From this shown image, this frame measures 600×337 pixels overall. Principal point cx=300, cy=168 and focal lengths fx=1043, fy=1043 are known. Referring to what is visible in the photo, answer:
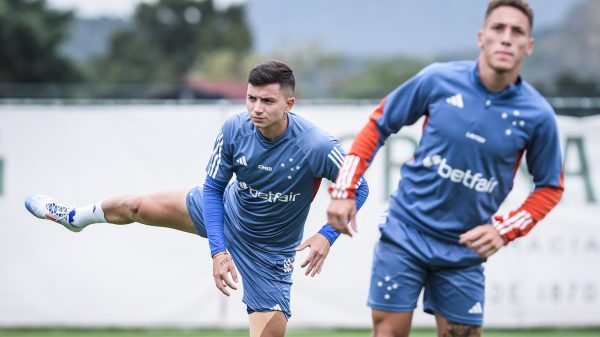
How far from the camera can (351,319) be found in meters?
12.1

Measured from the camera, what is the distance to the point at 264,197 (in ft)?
23.7

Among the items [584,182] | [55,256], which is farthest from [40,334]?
[584,182]

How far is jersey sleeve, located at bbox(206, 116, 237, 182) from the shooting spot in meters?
7.06

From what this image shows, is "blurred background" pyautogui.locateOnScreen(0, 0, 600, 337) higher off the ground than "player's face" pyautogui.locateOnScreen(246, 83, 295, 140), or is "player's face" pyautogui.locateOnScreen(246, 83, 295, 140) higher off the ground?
"player's face" pyautogui.locateOnScreen(246, 83, 295, 140)

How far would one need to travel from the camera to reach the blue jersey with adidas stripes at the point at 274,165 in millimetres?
7043

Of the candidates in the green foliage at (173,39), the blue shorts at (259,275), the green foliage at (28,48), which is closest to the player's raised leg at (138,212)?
the blue shorts at (259,275)

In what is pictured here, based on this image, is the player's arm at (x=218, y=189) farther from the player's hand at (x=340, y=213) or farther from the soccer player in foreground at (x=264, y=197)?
the player's hand at (x=340, y=213)

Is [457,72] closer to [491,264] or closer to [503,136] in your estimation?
[503,136]

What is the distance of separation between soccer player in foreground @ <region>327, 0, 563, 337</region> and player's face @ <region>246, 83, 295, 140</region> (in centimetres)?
120

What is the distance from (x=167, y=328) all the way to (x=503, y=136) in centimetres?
736

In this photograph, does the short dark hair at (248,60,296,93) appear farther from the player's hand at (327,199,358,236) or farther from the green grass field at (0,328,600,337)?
the green grass field at (0,328,600,337)

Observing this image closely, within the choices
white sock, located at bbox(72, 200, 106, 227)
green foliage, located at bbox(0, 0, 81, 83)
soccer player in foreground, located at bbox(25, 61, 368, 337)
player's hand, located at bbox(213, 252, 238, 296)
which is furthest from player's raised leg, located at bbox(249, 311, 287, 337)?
green foliage, located at bbox(0, 0, 81, 83)

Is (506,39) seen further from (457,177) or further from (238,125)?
(238,125)

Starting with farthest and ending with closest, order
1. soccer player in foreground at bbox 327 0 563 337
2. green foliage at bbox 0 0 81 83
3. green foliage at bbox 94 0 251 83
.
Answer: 1. green foliage at bbox 94 0 251 83
2. green foliage at bbox 0 0 81 83
3. soccer player in foreground at bbox 327 0 563 337
